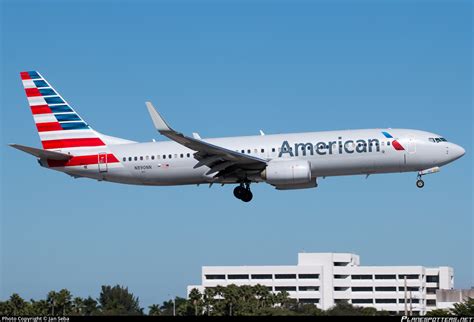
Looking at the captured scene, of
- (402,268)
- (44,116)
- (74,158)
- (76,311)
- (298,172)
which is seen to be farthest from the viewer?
(402,268)

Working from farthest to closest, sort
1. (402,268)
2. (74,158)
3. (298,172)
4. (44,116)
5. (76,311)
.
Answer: (402,268)
(76,311)
(44,116)
(74,158)
(298,172)

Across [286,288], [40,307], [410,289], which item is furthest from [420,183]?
[286,288]

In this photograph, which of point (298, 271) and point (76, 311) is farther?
point (298, 271)

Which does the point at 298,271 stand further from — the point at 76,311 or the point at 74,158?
the point at 74,158

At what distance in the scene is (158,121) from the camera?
57.2 metres

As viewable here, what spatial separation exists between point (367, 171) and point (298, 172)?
4.31 meters

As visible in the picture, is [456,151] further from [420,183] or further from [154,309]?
[154,309]

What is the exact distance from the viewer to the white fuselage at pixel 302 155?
194 ft

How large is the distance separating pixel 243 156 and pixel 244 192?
384cm

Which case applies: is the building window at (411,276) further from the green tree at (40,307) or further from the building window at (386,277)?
the green tree at (40,307)

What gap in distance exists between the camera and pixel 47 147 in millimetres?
66562

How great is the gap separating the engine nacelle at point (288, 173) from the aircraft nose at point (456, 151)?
356 inches

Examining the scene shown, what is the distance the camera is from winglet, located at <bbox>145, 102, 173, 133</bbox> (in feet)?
187

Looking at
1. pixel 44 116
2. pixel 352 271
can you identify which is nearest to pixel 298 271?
pixel 352 271
